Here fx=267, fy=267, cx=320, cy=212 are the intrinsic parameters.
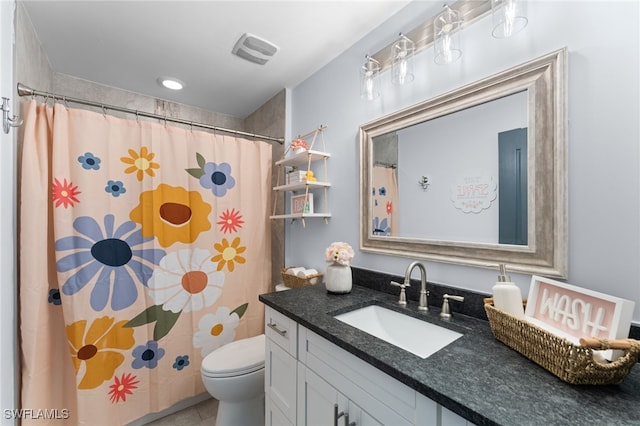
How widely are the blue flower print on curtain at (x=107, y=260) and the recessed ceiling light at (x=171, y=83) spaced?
3.82ft

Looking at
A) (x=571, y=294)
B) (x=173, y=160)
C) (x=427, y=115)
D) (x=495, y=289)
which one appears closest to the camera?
(x=571, y=294)

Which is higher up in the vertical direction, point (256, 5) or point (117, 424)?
point (256, 5)

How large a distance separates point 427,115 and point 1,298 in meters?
2.05

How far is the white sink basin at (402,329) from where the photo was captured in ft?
3.26

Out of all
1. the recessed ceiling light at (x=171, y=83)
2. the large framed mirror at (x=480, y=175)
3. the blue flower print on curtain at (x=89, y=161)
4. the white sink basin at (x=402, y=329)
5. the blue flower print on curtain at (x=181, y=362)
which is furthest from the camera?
the recessed ceiling light at (x=171, y=83)

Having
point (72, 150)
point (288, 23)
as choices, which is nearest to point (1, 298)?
point (72, 150)

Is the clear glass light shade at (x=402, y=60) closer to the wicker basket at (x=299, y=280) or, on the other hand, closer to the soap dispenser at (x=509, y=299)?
the soap dispenser at (x=509, y=299)

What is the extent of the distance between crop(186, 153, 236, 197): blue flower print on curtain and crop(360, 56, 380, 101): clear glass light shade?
1131 mm

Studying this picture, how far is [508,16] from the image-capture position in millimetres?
941

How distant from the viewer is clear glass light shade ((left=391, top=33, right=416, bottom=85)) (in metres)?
1.28

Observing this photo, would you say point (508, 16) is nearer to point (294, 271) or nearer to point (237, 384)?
point (294, 271)

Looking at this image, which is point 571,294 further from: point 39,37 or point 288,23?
point 39,37

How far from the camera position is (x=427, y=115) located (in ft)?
4.08

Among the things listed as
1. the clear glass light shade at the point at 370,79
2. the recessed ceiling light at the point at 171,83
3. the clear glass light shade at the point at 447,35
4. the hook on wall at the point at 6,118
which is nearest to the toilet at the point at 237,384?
the hook on wall at the point at 6,118
